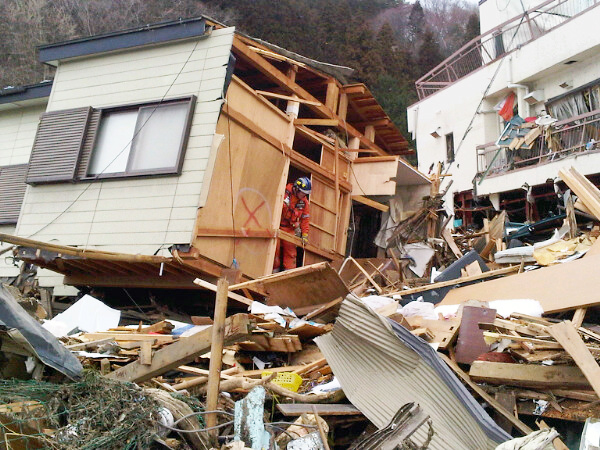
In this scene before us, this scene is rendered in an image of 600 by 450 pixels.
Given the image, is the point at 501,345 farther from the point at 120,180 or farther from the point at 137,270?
the point at 120,180

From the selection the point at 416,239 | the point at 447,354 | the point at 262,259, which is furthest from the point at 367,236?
the point at 447,354

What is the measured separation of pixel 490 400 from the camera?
5.58 meters

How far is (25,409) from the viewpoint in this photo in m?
4.43

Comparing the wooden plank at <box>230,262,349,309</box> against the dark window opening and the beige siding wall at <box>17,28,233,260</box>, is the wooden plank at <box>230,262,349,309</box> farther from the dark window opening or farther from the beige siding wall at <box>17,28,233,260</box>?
the dark window opening

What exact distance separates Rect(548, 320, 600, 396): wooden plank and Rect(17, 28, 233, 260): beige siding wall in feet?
17.7

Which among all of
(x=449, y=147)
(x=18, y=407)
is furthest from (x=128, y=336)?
(x=449, y=147)

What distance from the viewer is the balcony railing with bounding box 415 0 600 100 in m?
19.6

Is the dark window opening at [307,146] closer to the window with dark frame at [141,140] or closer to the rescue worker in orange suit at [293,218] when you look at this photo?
the rescue worker in orange suit at [293,218]


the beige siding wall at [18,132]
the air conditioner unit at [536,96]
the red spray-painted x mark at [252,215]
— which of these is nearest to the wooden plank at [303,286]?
the red spray-painted x mark at [252,215]

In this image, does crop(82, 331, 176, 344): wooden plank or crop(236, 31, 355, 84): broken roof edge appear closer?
crop(82, 331, 176, 344): wooden plank

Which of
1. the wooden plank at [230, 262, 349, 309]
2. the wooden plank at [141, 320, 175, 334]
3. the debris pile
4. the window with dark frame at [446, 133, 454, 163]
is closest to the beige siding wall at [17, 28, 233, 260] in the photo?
Result: the wooden plank at [141, 320, 175, 334]

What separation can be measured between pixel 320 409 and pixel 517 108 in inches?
702

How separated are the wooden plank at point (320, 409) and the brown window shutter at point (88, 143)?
6.38 metres

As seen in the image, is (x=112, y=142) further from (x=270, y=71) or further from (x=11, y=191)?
(x=11, y=191)
